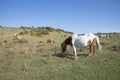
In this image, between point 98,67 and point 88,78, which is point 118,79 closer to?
point 88,78

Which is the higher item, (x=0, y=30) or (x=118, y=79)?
(x=0, y=30)

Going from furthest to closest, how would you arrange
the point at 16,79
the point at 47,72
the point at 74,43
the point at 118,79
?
the point at 74,43 < the point at 47,72 < the point at 16,79 < the point at 118,79

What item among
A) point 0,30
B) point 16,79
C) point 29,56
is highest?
point 0,30

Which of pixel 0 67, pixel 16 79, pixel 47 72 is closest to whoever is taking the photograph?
pixel 16 79

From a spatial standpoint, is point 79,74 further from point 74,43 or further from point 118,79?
point 74,43

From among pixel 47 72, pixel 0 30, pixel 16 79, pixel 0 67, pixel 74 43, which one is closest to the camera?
pixel 16 79

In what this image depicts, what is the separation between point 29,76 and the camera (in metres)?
8.62

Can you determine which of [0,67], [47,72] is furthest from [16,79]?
[0,67]

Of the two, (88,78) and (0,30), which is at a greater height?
(0,30)

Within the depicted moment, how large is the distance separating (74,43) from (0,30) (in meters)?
26.2

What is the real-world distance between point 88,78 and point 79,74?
2.25 ft

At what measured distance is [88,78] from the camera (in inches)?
316

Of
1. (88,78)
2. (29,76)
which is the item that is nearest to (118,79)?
(88,78)

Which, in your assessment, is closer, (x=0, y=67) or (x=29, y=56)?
(x=0, y=67)
